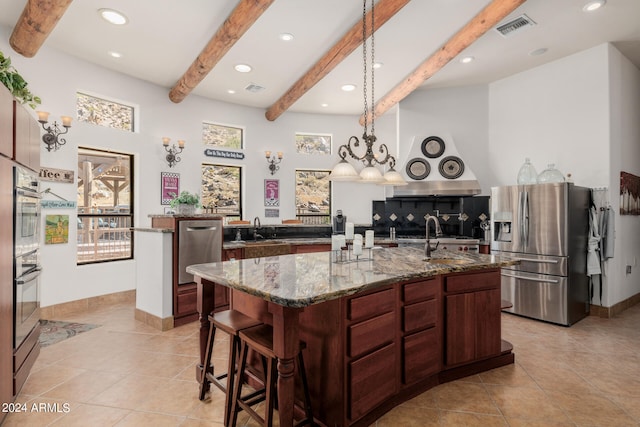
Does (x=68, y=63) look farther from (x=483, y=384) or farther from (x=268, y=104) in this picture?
(x=483, y=384)

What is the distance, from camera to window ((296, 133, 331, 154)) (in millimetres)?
6703

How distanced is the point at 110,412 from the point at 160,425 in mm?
422

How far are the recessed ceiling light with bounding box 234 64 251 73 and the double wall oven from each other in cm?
288

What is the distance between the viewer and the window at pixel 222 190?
5.98 meters

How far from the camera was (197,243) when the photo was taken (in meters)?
3.94

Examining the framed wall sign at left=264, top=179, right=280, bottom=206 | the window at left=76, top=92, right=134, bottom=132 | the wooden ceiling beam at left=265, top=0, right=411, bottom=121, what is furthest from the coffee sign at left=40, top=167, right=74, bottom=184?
the wooden ceiling beam at left=265, top=0, right=411, bottom=121

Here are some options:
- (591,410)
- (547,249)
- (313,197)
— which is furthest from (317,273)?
(313,197)

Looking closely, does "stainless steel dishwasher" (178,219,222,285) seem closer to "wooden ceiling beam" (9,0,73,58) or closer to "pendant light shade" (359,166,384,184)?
"pendant light shade" (359,166,384,184)

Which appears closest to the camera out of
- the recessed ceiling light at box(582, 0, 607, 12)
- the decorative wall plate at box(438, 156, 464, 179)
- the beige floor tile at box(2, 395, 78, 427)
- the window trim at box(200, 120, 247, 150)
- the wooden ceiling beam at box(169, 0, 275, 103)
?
the beige floor tile at box(2, 395, 78, 427)

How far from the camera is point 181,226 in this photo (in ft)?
12.4

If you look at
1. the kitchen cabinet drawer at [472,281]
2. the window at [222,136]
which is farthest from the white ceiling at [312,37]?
the kitchen cabinet drawer at [472,281]

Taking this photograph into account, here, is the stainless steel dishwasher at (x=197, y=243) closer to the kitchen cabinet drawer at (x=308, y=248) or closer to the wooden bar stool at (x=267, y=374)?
the kitchen cabinet drawer at (x=308, y=248)

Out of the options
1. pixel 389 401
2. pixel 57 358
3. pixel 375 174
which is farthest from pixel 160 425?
pixel 375 174

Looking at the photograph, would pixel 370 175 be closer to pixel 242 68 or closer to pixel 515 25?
pixel 515 25
